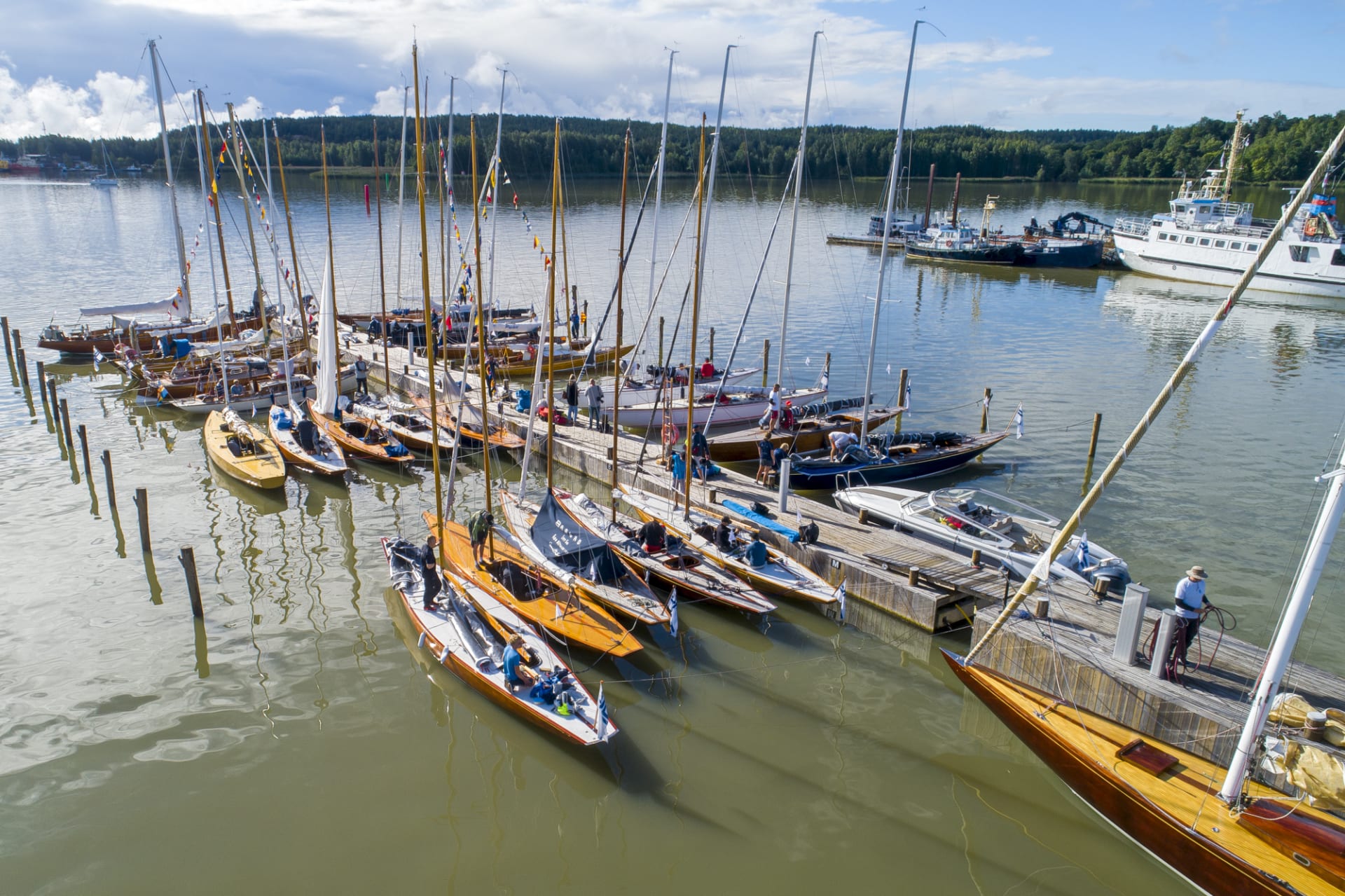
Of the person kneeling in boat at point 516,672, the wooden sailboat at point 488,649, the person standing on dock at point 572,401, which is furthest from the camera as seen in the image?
the person standing on dock at point 572,401

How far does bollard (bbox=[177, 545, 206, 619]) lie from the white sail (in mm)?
12480

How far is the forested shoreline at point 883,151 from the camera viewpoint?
139m

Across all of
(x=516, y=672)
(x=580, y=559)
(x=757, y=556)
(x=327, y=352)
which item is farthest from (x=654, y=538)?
(x=327, y=352)

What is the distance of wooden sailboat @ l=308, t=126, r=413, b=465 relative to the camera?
29047 millimetres

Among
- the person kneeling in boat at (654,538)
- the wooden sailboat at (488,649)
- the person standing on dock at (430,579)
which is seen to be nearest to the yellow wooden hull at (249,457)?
the wooden sailboat at (488,649)

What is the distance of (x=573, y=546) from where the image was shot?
770 inches

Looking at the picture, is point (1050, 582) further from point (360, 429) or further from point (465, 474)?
point (360, 429)

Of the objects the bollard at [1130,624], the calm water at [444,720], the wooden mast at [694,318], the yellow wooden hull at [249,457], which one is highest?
the wooden mast at [694,318]

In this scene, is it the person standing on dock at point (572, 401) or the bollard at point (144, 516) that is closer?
the bollard at point (144, 516)

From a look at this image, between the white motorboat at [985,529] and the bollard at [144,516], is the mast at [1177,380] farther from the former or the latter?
the bollard at [144,516]

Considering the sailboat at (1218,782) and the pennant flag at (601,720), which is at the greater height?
the sailboat at (1218,782)

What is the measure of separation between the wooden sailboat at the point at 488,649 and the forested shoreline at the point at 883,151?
123761 millimetres

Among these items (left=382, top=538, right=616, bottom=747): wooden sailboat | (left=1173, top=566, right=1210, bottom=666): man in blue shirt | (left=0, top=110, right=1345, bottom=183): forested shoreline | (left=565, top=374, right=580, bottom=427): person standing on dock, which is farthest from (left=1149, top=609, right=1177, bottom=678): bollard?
(left=0, top=110, right=1345, bottom=183): forested shoreline

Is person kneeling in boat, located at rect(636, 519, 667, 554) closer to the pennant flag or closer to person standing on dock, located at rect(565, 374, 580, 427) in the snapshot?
the pennant flag
